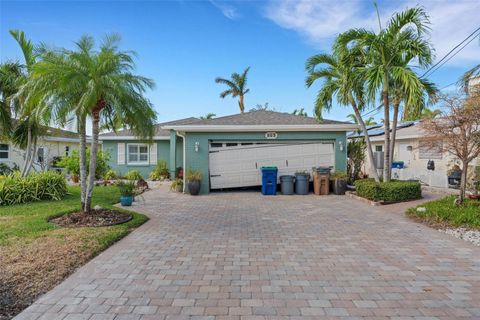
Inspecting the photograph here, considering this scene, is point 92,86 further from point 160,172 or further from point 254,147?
point 160,172

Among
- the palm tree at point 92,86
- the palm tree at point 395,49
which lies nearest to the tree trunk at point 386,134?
the palm tree at point 395,49

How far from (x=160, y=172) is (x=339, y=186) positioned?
10716 mm

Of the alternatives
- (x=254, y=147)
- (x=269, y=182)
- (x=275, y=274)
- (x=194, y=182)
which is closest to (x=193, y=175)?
(x=194, y=182)

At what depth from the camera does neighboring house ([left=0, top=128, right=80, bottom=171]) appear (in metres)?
18.6

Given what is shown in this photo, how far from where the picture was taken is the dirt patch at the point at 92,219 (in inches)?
264

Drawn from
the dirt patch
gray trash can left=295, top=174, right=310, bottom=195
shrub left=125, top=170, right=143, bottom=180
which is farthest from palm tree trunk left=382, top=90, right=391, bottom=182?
shrub left=125, top=170, right=143, bottom=180

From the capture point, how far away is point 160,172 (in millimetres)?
17781

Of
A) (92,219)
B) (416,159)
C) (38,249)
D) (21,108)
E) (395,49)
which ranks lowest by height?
(38,249)

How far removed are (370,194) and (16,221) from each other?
10.3 meters

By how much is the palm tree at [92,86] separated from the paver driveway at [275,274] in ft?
8.99

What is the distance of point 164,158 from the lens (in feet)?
61.6

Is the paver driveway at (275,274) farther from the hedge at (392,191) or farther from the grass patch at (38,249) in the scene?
the hedge at (392,191)

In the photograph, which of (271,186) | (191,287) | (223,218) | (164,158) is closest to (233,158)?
(271,186)

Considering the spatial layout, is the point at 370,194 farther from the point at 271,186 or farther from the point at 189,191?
the point at 189,191
